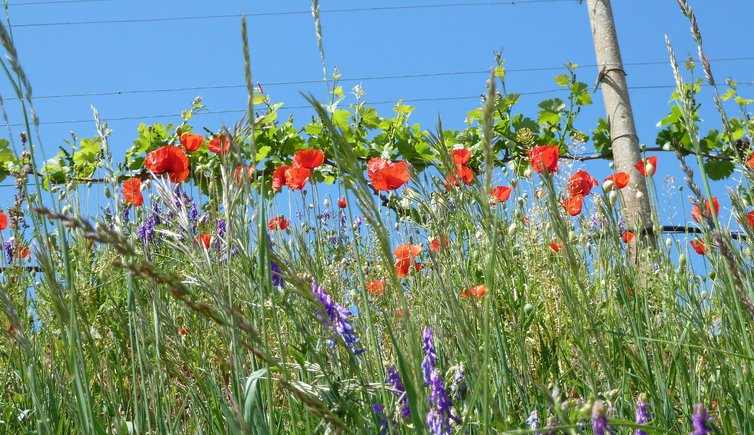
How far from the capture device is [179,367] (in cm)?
119

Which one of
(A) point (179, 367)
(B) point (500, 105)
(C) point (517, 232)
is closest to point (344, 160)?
(A) point (179, 367)

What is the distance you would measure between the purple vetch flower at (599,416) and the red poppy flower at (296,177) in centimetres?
219

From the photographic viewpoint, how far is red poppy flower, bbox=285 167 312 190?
2.88m

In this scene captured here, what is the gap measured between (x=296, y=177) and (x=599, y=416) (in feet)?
7.95

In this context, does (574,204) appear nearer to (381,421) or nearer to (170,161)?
(170,161)

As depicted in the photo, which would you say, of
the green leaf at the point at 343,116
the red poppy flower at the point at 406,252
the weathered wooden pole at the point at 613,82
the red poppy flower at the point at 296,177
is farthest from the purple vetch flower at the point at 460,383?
the weathered wooden pole at the point at 613,82

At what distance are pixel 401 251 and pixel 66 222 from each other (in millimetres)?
Answer: 2133

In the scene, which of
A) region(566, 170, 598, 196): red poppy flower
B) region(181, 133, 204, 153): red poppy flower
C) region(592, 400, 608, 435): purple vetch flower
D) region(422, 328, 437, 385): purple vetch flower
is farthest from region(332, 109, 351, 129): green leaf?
region(592, 400, 608, 435): purple vetch flower

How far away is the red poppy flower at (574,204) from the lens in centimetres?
266

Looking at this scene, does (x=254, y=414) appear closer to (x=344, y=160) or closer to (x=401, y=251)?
(x=344, y=160)

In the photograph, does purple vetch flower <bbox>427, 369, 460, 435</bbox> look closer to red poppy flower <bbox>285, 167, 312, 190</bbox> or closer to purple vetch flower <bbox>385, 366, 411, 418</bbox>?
purple vetch flower <bbox>385, 366, 411, 418</bbox>

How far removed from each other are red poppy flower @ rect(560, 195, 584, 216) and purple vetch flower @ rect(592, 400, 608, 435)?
75.8 inches

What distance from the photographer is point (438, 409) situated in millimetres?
1009

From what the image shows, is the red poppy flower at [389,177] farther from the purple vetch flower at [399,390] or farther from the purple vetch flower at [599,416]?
the purple vetch flower at [599,416]
